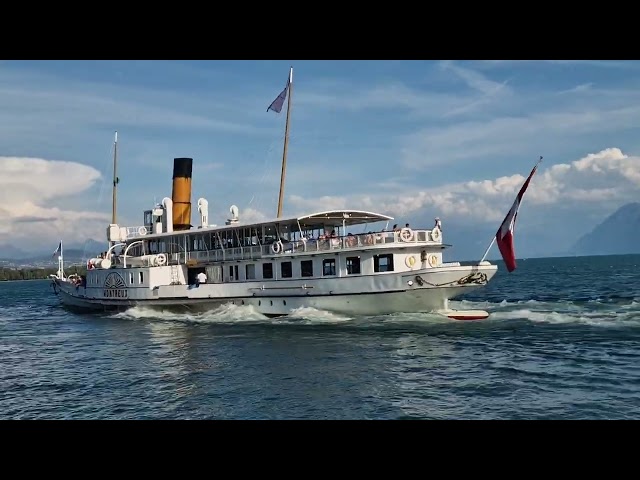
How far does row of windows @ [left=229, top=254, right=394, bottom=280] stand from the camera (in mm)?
26859

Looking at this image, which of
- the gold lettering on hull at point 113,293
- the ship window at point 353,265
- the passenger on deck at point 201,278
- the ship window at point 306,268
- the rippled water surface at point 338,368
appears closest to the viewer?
the rippled water surface at point 338,368

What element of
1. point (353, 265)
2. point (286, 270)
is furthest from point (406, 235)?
point (286, 270)

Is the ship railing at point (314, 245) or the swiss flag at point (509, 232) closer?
the swiss flag at point (509, 232)

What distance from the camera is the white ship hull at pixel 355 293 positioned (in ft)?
83.7

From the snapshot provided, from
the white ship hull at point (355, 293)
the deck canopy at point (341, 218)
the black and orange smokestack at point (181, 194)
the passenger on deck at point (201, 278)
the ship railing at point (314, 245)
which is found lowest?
the white ship hull at point (355, 293)

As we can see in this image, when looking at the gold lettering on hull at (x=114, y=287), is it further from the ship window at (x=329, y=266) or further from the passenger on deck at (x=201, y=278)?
the ship window at (x=329, y=266)

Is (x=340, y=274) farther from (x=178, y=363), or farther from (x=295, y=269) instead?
(x=178, y=363)

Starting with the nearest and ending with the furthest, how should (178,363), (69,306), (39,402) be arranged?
(39,402)
(178,363)
(69,306)

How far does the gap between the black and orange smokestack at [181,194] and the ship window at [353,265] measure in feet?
55.7

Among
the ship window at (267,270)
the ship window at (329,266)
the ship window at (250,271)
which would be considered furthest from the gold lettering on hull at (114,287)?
the ship window at (329,266)
